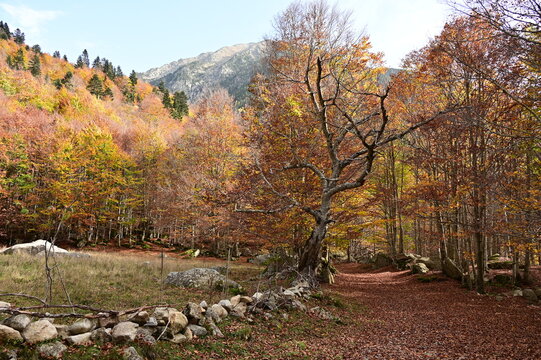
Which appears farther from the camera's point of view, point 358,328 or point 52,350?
point 358,328

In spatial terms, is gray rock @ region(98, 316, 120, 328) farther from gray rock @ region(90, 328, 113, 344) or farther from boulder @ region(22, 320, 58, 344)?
boulder @ region(22, 320, 58, 344)

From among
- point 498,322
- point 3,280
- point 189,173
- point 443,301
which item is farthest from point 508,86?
point 189,173

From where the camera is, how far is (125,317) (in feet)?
15.5

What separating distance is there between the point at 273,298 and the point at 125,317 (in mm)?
3621

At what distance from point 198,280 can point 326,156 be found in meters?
7.02

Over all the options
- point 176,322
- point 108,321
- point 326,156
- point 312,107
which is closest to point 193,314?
point 176,322

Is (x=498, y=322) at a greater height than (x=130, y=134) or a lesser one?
lesser

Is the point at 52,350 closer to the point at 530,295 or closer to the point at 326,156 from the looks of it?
the point at 326,156

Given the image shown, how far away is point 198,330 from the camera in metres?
5.02

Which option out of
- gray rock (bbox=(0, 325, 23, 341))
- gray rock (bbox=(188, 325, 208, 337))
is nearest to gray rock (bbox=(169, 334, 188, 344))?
gray rock (bbox=(188, 325, 208, 337))

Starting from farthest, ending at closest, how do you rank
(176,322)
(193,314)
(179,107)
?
(179,107), (193,314), (176,322)

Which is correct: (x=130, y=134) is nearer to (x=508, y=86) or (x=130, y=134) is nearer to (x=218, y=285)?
(x=218, y=285)

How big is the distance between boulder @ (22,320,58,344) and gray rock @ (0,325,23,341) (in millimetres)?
86

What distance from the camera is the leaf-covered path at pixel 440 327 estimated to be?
18.0 ft
